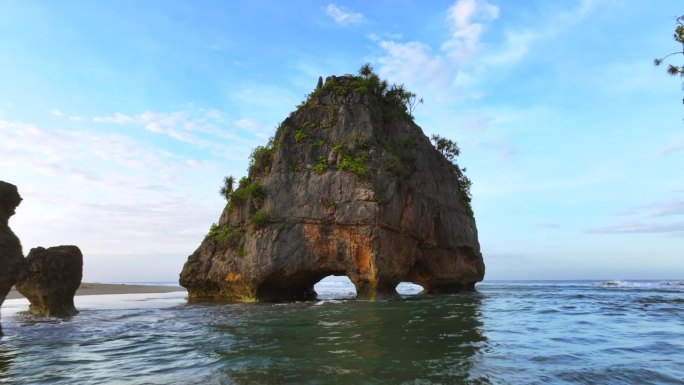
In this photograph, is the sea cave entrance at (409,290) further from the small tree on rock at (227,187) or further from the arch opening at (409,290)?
the small tree on rock at (227,187)

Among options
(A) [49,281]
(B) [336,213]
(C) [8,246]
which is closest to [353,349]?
(C) [8,246]

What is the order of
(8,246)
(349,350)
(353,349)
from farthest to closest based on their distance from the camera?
1. (8,246)
2. (353,349)
3. (349,350)

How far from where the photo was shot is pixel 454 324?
12695 millimetres

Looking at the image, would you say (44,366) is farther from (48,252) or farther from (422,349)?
(48,252)

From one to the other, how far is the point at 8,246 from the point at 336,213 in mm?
16373

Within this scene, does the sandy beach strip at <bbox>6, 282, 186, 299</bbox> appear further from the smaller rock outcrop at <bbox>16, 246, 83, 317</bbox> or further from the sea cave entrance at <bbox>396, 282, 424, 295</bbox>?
the sea cave entrance at <bbox>396, 282, 424, 295</bbox>

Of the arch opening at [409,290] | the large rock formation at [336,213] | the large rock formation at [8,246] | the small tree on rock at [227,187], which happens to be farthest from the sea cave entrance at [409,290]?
the large rock formation at [8,246]

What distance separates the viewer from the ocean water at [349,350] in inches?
269

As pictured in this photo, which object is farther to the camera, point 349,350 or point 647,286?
point 647,286

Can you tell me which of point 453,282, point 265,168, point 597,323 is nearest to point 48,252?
point 265,168

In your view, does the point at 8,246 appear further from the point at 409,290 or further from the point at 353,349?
the point at 409,290

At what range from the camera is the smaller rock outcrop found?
16091mm

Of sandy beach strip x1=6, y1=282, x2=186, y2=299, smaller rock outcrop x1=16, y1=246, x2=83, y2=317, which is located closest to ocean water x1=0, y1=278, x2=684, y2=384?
smaller rock outcrop x1=16, y1=246, x2=83, y2=317

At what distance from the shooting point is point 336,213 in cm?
2484
